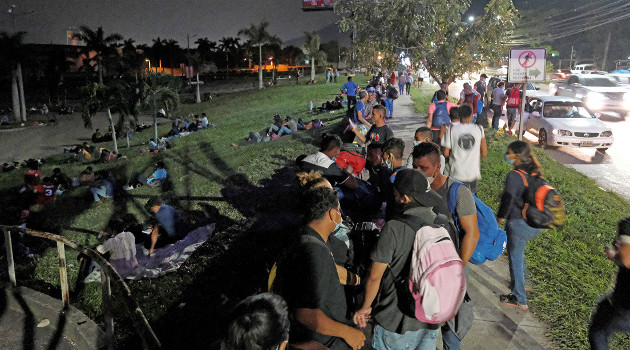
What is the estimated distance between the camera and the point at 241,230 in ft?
24.9

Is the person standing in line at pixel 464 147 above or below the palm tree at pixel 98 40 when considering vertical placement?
below

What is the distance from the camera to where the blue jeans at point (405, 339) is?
9.62 ft

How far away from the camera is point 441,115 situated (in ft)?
27.0

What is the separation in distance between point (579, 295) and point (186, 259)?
18.0ft

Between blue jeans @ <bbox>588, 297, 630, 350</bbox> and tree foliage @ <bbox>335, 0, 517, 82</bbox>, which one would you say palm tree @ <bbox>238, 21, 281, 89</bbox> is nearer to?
tree foliage @ <bbox>335, 0, 517, 82</bbox>

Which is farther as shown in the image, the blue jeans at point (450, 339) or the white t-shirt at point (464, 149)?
the white t-shirt at point (464, 149)

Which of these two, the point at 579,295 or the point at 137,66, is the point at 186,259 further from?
the point at 137,66

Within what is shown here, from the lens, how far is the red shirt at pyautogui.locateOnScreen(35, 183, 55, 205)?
1384 cm

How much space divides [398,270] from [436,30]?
10.8 m

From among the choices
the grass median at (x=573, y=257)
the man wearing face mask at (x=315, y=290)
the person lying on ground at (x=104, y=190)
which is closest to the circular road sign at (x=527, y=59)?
the grass median at (x=573, y=257)

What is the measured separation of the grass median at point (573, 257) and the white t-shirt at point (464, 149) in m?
1.60

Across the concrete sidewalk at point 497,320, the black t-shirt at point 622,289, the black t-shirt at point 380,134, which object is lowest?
the concrete sidewalk at point 497,320

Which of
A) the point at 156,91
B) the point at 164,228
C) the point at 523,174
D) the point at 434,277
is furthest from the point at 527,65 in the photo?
the point at 156,91

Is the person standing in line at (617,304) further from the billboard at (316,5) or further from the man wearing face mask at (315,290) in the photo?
the billboard at (316,5)
